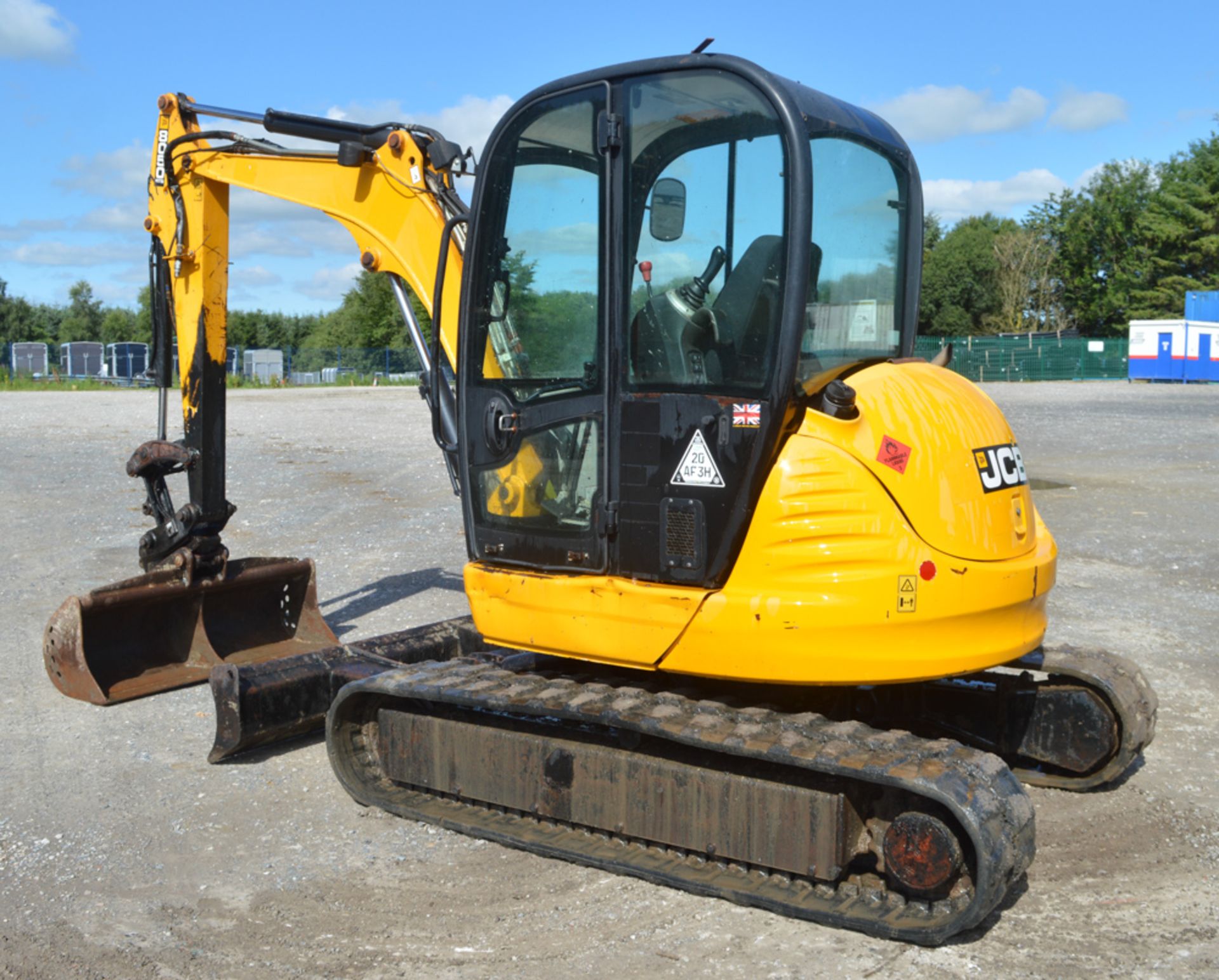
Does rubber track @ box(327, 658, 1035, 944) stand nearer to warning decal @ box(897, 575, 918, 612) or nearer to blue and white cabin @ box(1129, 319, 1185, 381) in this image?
warning decal @ box(897, 575, 918, 612)

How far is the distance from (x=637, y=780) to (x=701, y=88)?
250cm

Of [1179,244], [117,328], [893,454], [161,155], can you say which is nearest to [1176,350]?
[1179,244]

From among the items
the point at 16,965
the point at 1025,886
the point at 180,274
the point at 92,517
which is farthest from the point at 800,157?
the point at 92,517

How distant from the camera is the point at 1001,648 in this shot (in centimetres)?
440

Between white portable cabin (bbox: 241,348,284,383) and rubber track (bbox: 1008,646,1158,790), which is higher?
white portable cabin (bbox: 241,348,284,383)

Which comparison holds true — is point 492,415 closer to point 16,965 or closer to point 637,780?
point 637,780

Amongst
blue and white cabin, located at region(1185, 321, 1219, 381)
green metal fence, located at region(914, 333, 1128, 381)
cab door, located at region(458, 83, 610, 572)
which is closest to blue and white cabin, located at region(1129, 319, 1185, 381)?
blue and white cabin, located at region(1185, 321, 1219, 381)

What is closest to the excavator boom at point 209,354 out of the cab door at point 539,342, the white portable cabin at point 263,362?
the cab door at point 539,342

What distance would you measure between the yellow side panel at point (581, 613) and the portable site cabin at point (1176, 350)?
4791 cm

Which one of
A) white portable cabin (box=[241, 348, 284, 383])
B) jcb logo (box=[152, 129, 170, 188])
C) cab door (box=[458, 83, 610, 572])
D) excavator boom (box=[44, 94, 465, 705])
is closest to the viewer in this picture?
cab door (box=[458, 83, 610, 572])

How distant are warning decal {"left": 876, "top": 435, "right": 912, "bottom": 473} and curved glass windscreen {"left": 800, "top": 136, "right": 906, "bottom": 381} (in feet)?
1.16

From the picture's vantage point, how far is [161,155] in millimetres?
6797

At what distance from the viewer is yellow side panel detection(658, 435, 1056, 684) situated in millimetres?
4152

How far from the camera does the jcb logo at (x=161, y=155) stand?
6789 mm
